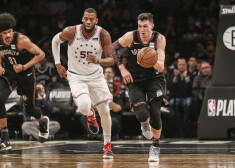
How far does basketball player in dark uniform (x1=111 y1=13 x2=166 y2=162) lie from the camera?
294 inches

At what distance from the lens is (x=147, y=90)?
770cm

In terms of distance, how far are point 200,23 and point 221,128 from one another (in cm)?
505

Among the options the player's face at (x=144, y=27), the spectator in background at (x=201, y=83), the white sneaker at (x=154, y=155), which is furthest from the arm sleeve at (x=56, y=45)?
the spectator in background at (x=201, y=83)

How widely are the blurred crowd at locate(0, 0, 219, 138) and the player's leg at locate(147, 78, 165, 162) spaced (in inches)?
177

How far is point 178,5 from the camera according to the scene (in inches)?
658

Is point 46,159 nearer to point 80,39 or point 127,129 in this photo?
point 80,39

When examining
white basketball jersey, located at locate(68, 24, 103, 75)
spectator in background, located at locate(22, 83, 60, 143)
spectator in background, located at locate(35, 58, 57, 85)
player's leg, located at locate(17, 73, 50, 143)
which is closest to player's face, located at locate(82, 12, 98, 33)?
white basketball jersey, located at locate(68, 24, 103, 75)

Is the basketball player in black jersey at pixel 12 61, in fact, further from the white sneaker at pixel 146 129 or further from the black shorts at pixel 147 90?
the white sneaker at pixel 146 129

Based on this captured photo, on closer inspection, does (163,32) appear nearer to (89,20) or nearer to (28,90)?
(28,90)

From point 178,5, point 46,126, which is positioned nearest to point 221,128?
point 46,126

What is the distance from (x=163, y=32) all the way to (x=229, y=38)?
4427mm

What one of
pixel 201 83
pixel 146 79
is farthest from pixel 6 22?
pixel 201 83

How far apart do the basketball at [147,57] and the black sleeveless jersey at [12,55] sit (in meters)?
2.60

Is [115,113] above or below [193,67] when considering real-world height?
below
